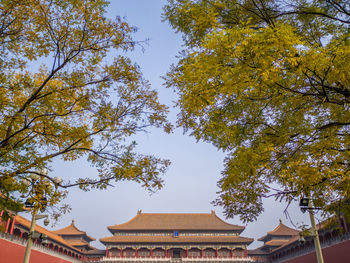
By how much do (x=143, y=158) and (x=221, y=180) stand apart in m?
1.42

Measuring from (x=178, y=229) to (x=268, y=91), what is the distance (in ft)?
99.5

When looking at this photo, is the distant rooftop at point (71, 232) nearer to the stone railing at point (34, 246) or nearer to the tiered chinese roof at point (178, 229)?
the stone railing at point (34, 246)

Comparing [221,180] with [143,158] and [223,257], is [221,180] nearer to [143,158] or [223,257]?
[143,158]

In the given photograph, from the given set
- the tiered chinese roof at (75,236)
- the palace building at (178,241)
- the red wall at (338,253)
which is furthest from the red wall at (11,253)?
the red wall at (338,253)

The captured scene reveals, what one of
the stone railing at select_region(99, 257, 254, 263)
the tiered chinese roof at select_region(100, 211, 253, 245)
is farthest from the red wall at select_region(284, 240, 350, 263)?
the tiered chinese roof at select_region(100, 211, 253, 245)

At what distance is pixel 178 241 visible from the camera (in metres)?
30.0

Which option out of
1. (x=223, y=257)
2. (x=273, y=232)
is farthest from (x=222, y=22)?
(x=273, y=232)

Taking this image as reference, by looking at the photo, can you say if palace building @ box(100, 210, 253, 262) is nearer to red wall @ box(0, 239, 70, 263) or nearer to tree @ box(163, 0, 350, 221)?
red wall @ box(0, 239, 70, 263)

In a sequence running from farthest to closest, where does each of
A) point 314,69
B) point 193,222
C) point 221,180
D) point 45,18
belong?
point 193,222 < point 45,18 < point 221,180 < point 314,69

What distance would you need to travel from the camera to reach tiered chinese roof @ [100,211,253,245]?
30.2 meters

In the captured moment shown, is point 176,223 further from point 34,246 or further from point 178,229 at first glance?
point 34,246

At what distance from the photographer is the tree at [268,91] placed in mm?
2719

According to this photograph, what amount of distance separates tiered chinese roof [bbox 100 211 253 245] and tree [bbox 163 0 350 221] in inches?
1119

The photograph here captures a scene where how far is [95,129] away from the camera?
4.29 meters
